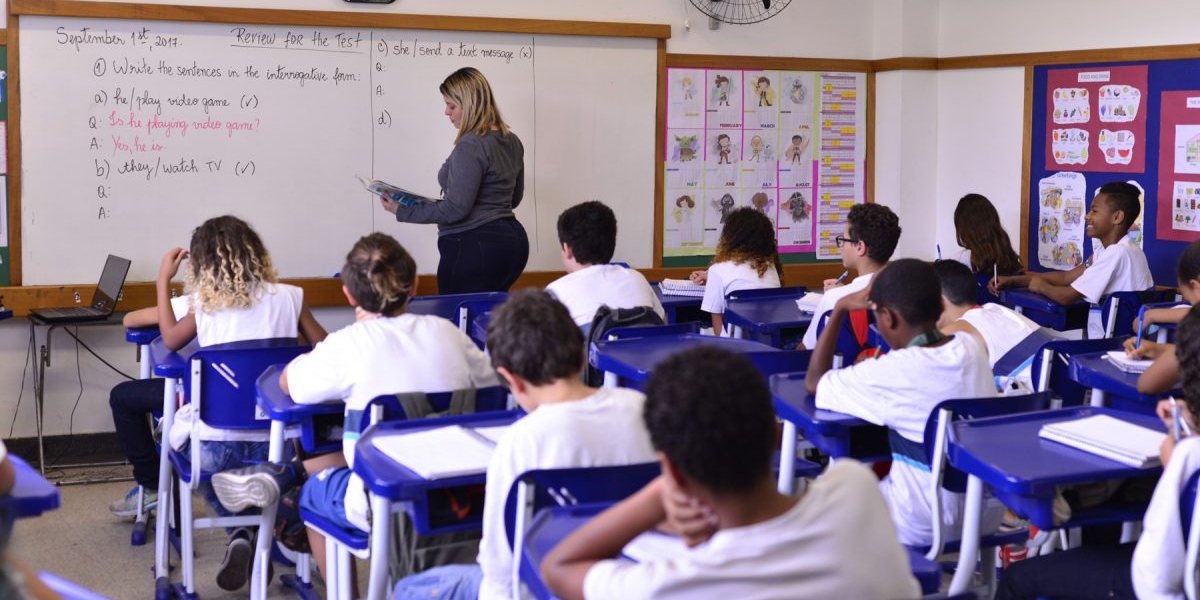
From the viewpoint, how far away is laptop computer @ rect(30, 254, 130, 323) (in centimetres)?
509

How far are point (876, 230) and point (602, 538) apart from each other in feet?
9.54

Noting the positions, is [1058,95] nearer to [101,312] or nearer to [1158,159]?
[1158,159]

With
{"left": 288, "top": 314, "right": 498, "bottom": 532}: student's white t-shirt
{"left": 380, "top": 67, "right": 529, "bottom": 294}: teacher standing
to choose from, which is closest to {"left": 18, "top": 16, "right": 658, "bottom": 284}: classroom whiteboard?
{"left": 380, "top": 67, "right": 529, "bottom": 294}: teacher standing

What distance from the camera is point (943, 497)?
2824 mm

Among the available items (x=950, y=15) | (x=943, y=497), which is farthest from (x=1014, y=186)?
(x=943, y=497)

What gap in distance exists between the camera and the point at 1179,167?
223 inches

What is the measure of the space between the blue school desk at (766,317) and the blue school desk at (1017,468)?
176 centimetres

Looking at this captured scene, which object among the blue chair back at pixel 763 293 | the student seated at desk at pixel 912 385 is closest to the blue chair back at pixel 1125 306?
the blue chair back at pixel 763 293

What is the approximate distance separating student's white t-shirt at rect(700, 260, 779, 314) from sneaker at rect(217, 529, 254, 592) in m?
2.14

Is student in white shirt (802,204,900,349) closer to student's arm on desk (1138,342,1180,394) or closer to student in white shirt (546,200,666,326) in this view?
student in white shirt (546,200,666,326)

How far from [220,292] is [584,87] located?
2.79m

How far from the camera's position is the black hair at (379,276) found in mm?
3217

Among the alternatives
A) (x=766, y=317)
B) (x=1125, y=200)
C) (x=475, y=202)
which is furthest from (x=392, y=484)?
(x=1125, y=200)

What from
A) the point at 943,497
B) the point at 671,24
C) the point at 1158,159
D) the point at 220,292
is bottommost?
the point at 943,497
